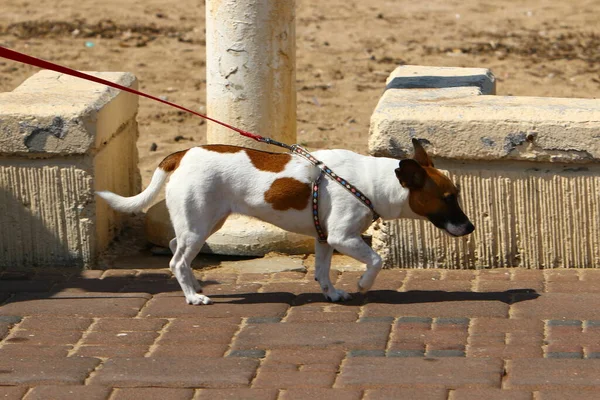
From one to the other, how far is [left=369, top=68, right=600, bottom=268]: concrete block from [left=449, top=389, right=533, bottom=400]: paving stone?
2007 mm

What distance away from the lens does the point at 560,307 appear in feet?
19.9

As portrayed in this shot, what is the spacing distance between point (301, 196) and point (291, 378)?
1.26 m

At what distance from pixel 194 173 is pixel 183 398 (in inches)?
59.1

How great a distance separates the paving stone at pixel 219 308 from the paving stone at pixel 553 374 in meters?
1.36

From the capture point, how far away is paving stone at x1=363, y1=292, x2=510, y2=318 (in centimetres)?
600

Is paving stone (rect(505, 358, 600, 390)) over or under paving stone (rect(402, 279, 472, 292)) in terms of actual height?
over

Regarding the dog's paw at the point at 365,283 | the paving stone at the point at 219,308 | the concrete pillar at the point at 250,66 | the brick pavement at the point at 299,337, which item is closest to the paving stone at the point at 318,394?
the brick pavement at the point at 299,337

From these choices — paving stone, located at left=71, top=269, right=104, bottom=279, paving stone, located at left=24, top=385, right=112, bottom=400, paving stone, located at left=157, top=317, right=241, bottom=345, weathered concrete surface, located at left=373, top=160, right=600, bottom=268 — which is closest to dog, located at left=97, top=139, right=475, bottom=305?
paving stone, located at left=157, top=317, right=241, bottom=345

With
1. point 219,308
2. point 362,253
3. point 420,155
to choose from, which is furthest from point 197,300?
point 420,155

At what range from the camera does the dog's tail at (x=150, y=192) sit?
20.5 feet

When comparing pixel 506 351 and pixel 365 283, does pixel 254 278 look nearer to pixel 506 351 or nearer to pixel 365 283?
pixel 365 283

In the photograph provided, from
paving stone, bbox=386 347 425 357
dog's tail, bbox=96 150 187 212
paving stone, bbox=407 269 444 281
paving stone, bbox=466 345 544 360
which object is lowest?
paving stone, bbox=407 269 444 281

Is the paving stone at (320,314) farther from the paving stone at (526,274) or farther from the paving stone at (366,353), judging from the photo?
the paving stone at (526,274)

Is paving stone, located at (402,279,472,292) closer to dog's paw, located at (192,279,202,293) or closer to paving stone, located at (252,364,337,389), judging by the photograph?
dog's paw, located at (192,279,202,293)
